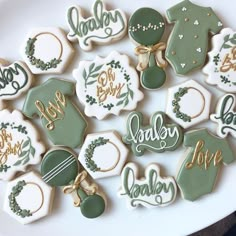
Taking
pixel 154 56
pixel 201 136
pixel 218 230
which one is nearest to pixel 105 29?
pixel 154 56

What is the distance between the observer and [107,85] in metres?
0.68

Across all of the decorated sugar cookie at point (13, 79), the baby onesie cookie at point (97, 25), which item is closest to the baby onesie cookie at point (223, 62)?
the baby onesie cookie at point (97, 25)

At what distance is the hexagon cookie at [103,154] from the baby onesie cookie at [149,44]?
3.4 inches

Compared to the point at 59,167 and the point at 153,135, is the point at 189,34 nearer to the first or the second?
the point at 153,135

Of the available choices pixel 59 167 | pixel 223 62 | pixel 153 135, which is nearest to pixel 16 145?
pixel 59 167

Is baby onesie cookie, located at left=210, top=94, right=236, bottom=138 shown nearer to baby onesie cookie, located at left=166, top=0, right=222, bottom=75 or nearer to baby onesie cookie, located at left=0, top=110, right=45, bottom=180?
baby onesie cookie, located at left=166, top=0, right=222, bottom=75

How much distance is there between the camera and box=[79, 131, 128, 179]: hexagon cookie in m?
0.69

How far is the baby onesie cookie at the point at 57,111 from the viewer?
0.67 m

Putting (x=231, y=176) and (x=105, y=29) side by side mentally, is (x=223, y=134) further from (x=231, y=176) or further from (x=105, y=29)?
(x=105, y=29)

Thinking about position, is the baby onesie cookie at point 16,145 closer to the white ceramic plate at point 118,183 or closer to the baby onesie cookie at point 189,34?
the white ceramic plate at point 118,183

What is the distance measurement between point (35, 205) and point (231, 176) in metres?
0.28

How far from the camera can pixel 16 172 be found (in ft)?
2.29

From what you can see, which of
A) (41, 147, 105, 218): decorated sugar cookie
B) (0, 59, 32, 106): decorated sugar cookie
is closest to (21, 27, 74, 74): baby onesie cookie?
(0, 59, 32, 106): decorated sugar cookie

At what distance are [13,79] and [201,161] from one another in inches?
10.8
